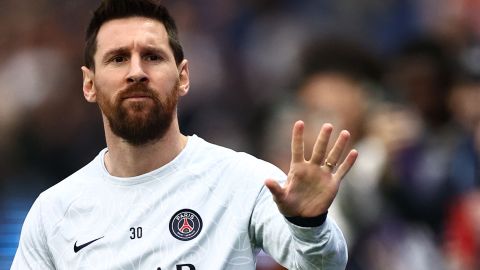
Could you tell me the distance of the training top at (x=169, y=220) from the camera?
5.38 m

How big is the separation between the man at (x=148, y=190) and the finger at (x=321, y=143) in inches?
11.6

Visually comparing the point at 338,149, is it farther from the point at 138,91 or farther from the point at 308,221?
the point at 138,91

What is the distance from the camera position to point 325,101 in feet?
28.1

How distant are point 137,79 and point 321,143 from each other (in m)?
1.05

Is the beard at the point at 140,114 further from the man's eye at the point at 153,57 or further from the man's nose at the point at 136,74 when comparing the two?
the man's eye at the point at 153,57

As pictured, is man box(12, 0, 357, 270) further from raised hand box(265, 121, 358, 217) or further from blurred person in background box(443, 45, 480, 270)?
blurred person in background box(443, 45, 480, 270)

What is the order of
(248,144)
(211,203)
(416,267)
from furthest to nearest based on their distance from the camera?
(248,144), (416,267), (211,203)

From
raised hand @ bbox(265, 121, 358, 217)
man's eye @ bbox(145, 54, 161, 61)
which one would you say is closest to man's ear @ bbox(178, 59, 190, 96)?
man's eye @ bbox(145, 54, 161, 61)

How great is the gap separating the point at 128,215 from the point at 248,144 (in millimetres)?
4862

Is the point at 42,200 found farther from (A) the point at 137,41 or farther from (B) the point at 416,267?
(B) the point at 416,267

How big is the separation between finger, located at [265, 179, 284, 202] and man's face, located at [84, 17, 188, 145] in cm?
91

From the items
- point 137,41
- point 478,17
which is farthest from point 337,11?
point 137,41

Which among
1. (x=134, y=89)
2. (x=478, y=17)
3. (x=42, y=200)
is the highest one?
(x=478, y=17)

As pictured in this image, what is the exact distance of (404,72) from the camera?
961 centimetres
